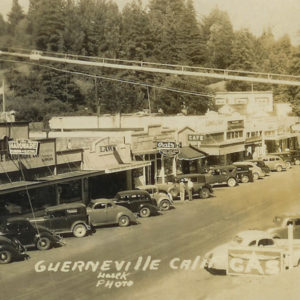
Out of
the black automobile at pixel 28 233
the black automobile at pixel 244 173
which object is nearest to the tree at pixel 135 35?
the black automobile at pixel 28 233

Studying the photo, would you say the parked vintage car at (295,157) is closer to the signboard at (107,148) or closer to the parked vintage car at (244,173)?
the parked vintage car at (244,173)

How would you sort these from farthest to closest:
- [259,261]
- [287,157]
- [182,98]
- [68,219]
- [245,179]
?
[182,98] < [287,157] < [245,179] < [68,219] < [259,261]

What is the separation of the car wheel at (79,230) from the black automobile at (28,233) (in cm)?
142

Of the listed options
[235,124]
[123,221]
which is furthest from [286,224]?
[235,124]

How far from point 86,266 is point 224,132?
22191 mm

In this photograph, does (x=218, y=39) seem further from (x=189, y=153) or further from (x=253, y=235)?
(x=189, y=153)

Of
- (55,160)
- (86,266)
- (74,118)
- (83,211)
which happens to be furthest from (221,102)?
(86,266)

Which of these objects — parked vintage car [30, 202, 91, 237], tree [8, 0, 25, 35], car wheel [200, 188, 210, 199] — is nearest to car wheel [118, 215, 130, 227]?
parked vintage car [30, 202, 91, 237]

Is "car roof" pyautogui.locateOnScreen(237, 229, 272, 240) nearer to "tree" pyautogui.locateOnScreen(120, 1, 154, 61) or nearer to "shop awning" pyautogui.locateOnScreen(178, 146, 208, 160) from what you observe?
"tree" pyautogui.locateOnScreen(120, 1, 154, 61)

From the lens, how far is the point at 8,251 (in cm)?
1391

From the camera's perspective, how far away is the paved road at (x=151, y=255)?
11.9 meters

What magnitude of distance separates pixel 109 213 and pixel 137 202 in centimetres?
181

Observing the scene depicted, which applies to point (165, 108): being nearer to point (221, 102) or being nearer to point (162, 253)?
point (221, 102)

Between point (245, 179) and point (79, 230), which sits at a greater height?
point (245, 179)
